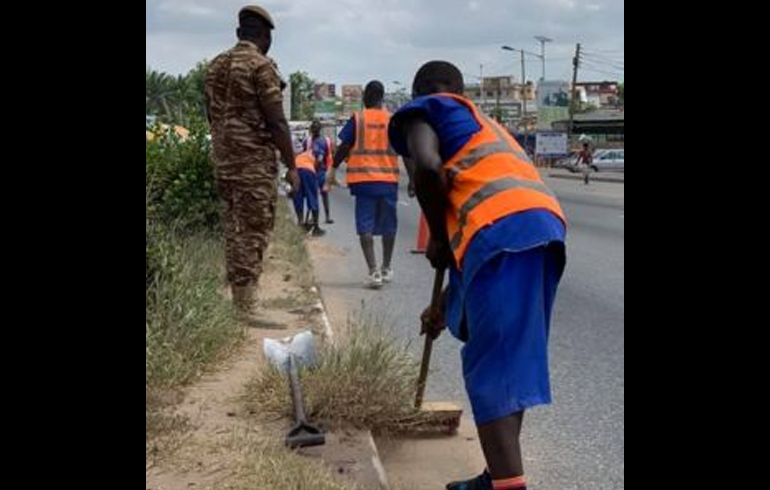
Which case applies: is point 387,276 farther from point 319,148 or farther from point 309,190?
point 319,148

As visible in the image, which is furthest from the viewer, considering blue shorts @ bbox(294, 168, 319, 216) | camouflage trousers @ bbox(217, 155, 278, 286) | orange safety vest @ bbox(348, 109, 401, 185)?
blue shorts @ bbox(294, 168, 319, 216)

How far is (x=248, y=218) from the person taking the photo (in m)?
6.30

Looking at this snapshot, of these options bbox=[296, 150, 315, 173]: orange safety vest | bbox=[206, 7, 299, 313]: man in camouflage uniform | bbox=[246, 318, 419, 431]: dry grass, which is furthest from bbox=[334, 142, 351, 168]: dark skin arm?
bbox=[296, 150, 315, 173]: orange safety vest

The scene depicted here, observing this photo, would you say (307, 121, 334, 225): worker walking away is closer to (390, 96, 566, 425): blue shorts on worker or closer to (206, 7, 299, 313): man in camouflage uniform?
(206, 7, 299, 313): man in camouflage uniform

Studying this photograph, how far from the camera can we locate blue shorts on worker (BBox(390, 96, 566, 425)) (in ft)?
10.6

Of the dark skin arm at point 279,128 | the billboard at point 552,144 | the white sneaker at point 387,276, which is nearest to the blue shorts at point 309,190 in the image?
the white sneaker at point 387,276

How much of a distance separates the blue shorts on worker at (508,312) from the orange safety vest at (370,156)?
18.4ft

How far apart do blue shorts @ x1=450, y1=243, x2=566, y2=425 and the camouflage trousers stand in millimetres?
3199

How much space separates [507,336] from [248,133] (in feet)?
11.3

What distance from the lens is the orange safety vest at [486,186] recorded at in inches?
130

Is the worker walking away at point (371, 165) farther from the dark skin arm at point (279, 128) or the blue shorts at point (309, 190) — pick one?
the blue shorts at point (309, 190)
